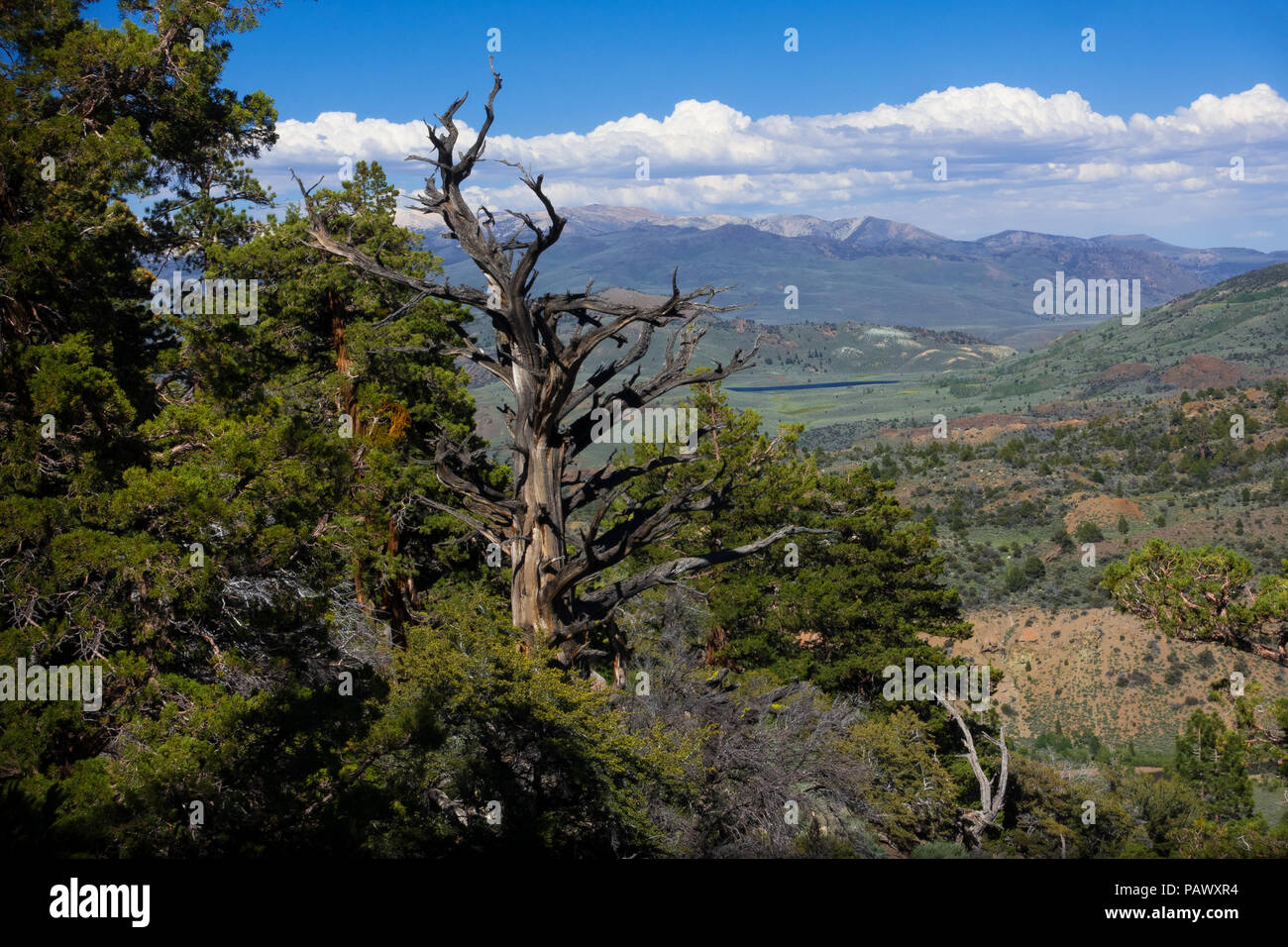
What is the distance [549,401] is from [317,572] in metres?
3.20

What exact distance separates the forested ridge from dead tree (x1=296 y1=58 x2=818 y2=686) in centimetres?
5

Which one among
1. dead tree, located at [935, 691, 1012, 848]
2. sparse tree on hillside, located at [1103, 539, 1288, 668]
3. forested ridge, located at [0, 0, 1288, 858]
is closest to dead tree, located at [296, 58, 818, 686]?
forested ridge, located at [0, 0, 1288, 858]

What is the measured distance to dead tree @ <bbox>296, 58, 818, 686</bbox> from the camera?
1034cm

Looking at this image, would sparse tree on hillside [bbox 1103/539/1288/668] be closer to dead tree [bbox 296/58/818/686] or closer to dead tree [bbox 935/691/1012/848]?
dead tree [bbox 935/691/1012/848]

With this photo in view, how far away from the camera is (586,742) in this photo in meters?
10.4

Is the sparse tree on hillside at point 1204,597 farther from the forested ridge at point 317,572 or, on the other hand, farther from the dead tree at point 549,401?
the dead tree at point 549,401

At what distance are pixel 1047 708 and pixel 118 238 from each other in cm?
4165

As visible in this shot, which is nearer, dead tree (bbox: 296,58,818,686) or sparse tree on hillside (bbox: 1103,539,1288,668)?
dead tree (bbox: 296,58,818,686)

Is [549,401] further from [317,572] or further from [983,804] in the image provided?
[983,804]

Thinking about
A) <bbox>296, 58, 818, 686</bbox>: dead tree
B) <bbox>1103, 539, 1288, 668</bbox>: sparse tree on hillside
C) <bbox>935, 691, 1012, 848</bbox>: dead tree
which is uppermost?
<bbox>296, 58, 818, 686</bbox>: dead tree

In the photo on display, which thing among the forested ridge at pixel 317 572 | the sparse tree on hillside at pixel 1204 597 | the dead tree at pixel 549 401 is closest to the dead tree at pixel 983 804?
the forested ridge at pixel 317 572

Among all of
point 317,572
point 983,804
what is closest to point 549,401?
point 317,572
